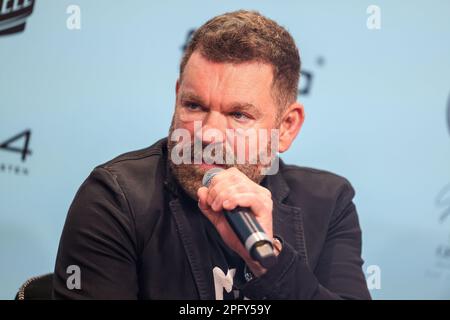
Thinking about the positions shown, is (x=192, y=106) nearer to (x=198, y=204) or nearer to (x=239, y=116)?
(x=239, y=116)

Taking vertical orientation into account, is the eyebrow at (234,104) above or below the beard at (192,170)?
above

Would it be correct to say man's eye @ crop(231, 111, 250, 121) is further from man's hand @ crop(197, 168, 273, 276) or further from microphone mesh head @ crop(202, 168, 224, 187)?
man's hand @ crop(197, 168, 273, 276)

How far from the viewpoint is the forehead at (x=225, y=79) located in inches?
63.7

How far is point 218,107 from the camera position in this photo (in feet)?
5.33

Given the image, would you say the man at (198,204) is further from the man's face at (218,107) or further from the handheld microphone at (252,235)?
the handheld microphone at (252,235)

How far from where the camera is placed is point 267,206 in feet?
4.32

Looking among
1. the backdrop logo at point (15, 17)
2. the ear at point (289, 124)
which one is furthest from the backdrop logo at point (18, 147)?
the ear at point (289, 124)

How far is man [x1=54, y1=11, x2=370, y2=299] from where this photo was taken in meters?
1.54

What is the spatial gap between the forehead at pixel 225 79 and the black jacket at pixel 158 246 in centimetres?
26

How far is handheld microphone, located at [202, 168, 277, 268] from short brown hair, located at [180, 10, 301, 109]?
0.52 meters

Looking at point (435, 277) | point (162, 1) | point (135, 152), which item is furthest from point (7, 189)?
point (435, 277)

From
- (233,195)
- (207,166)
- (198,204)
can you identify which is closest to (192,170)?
(207,166)

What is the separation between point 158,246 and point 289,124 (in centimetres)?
54

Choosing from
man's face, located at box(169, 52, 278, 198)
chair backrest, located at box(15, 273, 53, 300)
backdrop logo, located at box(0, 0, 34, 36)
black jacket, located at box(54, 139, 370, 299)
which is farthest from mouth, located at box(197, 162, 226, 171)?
backdrop logo, located at box(0, 0, 34, 36)
